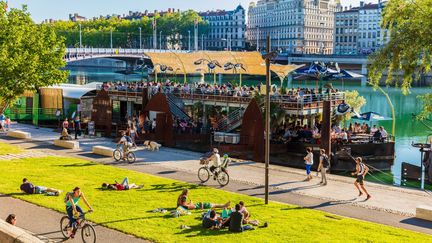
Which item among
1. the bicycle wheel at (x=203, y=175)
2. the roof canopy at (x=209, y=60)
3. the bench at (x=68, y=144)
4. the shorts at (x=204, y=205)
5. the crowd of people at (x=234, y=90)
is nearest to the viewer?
the shorts at (x=204, y=205)

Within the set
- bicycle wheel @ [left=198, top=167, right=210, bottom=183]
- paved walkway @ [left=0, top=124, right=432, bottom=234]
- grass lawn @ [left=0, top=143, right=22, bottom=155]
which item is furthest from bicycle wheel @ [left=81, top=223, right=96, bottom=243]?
grass lawn @ [left=0, top=143, right=22, bottom=155]

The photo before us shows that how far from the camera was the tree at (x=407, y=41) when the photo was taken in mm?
16000

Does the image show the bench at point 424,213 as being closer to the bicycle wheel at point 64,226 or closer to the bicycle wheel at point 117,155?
the bicycle wheel at point 64,226

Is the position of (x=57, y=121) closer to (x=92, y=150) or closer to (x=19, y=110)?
(x=19, y=110)

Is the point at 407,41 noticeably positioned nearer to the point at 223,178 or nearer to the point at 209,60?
the point at 223,178

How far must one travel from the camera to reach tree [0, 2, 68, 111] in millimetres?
30844

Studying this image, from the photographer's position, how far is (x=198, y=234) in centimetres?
1619

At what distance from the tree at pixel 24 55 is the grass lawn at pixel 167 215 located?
6.86 metres

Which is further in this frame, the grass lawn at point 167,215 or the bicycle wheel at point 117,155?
the bicycle wheel at point 117,155

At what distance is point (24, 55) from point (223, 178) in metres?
15.0

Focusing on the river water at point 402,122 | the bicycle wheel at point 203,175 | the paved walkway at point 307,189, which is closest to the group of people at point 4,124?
the paved walkway at point 307,189

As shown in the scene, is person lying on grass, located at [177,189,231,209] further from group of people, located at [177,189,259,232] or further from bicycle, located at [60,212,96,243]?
bicycle, located at [60,212,96,243]

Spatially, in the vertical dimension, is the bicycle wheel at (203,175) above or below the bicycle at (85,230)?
above

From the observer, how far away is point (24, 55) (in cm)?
3108
